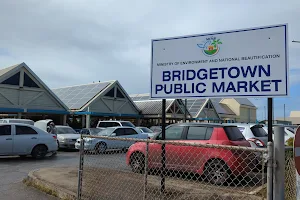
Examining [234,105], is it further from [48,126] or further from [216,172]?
[216,172]

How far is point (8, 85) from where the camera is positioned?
1033 inches

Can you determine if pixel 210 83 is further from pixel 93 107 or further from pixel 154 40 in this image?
pixel 93 107

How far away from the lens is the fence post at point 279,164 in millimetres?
3025

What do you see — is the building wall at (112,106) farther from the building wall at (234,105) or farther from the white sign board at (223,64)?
the building wall at (234,105)

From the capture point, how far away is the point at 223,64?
5.03 metres

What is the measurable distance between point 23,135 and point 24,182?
5987 millimetres

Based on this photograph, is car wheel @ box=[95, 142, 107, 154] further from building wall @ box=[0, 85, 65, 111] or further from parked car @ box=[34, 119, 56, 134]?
building wall @ box=[0, 85, 65, 111]

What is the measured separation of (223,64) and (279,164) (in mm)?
A: 2310

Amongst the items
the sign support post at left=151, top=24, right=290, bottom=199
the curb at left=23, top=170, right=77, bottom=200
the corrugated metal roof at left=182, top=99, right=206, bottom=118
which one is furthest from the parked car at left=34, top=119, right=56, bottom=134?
the corrugated metal roof at left=182, top=99, right=206, bottom=118

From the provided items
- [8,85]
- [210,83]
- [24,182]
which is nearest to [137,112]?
[8,85]

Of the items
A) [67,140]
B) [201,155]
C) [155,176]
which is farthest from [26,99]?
[155,176]

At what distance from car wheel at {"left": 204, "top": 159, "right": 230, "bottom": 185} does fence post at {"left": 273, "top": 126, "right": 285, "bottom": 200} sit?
167cm

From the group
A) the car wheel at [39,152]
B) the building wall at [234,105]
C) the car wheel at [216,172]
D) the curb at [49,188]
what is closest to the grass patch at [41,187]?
the curb at [49,188]

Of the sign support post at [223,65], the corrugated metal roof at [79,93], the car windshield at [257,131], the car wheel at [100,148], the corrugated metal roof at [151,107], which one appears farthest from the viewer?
the corrugated metal roof at [151,107]
